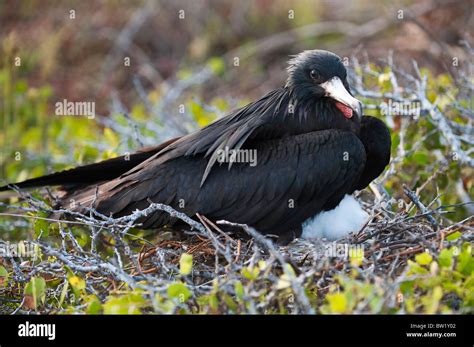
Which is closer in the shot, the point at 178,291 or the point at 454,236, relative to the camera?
the point at 178,291

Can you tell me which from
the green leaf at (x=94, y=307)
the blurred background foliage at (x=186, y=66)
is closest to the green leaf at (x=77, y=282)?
the green leaf at (x=94, y=307)

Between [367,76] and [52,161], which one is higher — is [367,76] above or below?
above

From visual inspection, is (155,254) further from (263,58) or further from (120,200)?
(263,58)

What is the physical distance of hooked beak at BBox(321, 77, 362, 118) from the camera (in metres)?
4.81

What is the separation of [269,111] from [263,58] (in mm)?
5348

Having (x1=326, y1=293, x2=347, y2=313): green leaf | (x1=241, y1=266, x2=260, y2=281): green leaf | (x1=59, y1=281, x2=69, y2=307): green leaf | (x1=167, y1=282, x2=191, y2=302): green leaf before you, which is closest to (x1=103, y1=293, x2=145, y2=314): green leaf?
(x1=167, y1=282, x2=191, y2=302): green leaf

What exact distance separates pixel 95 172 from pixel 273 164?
1188mm

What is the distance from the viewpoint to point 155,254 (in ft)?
15.1

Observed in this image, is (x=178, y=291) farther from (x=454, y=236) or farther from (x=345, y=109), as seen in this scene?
(x=345, y=109)

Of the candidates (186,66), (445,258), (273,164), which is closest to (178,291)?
(445,258)

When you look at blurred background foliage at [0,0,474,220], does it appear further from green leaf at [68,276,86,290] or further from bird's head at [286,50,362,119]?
green leaf at [68,276,86,290]

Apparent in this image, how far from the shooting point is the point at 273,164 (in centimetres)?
476
